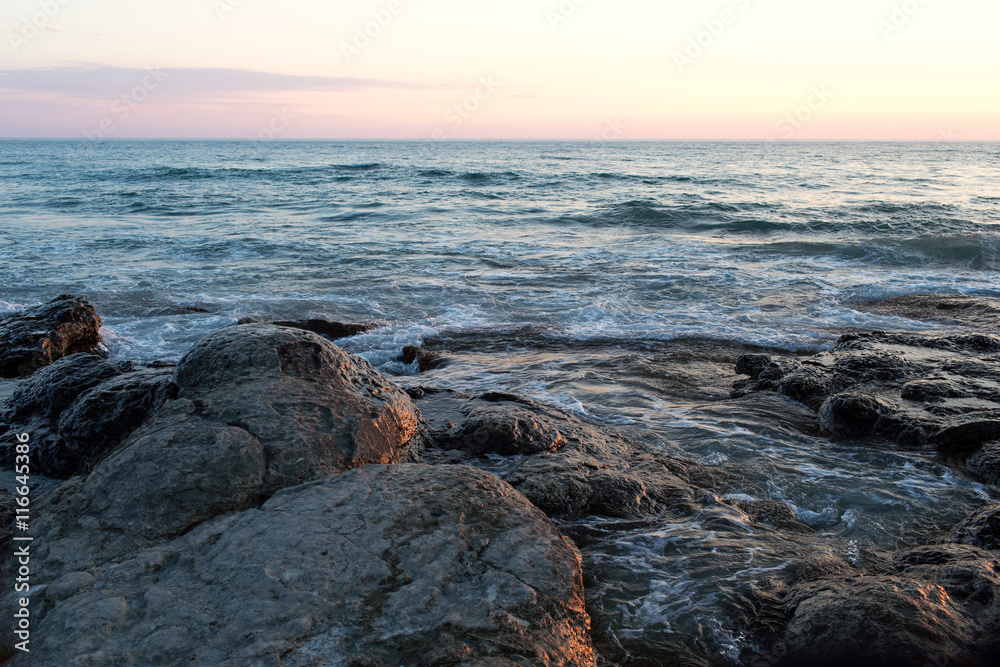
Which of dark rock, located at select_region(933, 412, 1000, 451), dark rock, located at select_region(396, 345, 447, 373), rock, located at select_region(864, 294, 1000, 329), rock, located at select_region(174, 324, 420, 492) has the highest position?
rock, located at select_region(174, 324, 420, 492)

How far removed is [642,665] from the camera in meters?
2.51

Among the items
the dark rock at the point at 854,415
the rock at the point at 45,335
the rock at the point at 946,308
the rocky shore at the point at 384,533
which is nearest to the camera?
the rocky shore at the point at 384,533

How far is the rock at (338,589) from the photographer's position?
211 centimetres

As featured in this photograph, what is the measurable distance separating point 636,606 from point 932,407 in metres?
3.54

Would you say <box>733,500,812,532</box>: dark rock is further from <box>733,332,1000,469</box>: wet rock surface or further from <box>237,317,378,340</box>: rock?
<box>237,317,378,340</box>: rock

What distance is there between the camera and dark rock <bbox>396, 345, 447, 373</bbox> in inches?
271

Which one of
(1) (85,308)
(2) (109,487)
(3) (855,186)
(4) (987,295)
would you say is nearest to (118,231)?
(1) (85,308)

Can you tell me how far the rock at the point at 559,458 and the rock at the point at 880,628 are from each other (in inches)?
43.6

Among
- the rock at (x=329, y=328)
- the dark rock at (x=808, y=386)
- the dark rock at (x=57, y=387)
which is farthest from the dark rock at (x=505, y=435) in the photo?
the rock at (x=329, y=328)

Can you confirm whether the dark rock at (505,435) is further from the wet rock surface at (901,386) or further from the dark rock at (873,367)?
the dark rock at (873,367)

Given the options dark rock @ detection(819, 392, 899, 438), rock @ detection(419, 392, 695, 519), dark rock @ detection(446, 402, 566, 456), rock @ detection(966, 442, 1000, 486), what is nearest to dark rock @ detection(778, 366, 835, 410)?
dark rock @ detection(819, 392, 899, 438)

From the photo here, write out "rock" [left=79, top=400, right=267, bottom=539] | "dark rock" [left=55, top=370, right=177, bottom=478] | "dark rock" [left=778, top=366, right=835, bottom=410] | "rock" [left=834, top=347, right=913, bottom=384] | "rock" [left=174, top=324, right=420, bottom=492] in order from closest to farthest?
"rock" [left=79, top=400, right=267, bottom=539] < "rock" [left=174, top=324, right=420, bottom=492] < "dark rock" [left=55, top=370, right=177, bottom=478] < "dark rock" [left=778, top=366, right=835, bottom=410] < "rock" [left=834, top=347, right=913, bottom=384]

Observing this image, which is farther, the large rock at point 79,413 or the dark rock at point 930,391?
the dark rock at point 930,391

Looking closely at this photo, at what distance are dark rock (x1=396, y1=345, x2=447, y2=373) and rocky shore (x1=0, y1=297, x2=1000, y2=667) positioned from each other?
7.22ft
